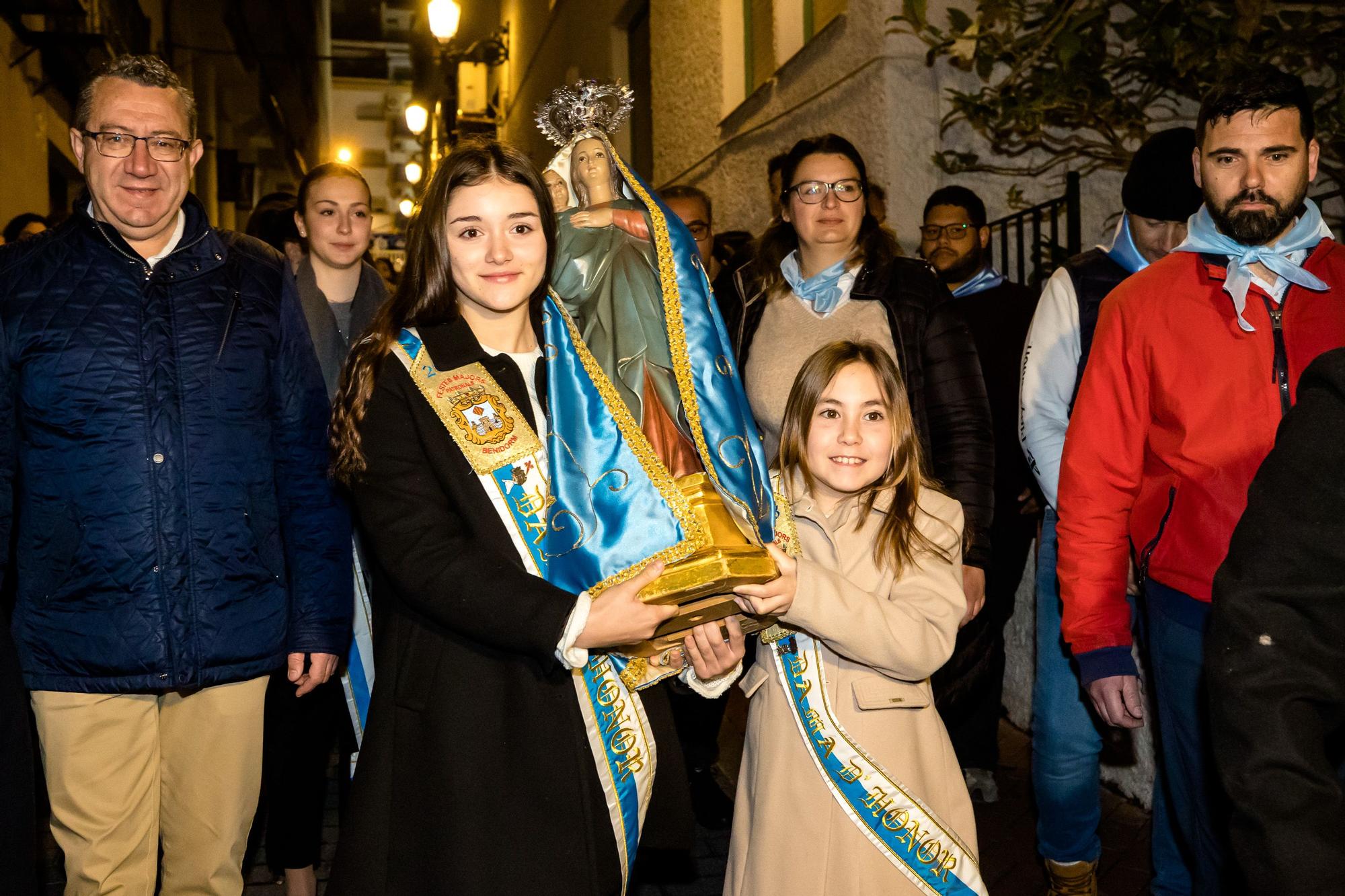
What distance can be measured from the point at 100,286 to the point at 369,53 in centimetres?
4889

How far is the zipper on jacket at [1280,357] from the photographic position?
272cm

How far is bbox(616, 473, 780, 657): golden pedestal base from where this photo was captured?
Answer: 7.41 ft

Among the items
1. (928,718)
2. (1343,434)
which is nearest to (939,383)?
(928,718)

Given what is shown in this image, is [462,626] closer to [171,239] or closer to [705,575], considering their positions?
[705,575]

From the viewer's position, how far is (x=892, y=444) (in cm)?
293

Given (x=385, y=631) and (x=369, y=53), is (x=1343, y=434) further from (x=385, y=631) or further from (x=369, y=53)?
(x=369, y=53)

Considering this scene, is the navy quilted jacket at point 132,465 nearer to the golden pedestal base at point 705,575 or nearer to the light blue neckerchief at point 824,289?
the golden pedestal base at point 705,575

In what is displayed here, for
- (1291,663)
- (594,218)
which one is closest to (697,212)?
(594,218)

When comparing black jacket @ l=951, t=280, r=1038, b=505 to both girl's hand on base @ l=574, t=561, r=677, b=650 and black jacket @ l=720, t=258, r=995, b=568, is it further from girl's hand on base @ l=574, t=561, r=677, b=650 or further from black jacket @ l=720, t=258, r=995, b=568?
girl's hand on base @ l=574, t=561, r=677, b=650

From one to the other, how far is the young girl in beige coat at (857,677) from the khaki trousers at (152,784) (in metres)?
1.20

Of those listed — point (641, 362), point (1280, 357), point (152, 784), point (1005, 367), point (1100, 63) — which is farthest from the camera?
point (1100, 63)

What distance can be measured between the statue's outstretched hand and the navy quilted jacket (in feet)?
2.69

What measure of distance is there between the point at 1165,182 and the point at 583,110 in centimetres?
183

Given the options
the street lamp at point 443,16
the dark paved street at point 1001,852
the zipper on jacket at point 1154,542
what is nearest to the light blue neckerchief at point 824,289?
the zipper on jacket at point 1154,542
